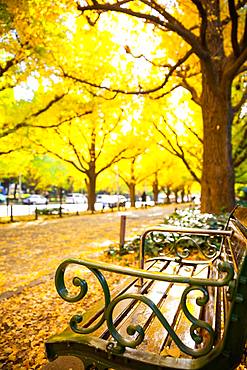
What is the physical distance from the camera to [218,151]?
870 centimetres

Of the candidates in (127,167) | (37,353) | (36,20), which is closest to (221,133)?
(36,20)

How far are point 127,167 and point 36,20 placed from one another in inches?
977

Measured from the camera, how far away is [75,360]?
224 cm

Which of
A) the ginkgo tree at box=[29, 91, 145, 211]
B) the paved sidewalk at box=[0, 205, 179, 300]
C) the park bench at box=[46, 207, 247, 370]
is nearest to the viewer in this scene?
the park bench at box=[46, 207, 247, 370]

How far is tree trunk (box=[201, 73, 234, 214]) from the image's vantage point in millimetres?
8664

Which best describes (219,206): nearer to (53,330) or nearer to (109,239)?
(109,239)

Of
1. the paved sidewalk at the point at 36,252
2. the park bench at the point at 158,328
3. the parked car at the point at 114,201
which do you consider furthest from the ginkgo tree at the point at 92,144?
the park bench at the point at 158,328

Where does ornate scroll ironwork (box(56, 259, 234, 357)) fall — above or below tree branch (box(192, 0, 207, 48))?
below

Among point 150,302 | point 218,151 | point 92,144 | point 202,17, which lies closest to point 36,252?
point 218,151

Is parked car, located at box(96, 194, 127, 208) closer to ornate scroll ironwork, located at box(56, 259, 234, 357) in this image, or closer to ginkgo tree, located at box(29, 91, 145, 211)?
ginkgo tree, located at box(29, 91, 145, 211)

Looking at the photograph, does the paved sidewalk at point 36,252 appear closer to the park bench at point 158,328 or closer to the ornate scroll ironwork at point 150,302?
the park bench at point 158,328

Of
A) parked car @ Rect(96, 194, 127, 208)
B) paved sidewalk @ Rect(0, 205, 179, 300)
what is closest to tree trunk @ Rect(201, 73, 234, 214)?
paved sidewalk @ Rect(0, 205, 179, 300)

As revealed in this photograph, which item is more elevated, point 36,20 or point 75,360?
point 36,20

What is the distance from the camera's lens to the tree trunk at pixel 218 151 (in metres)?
8.66
